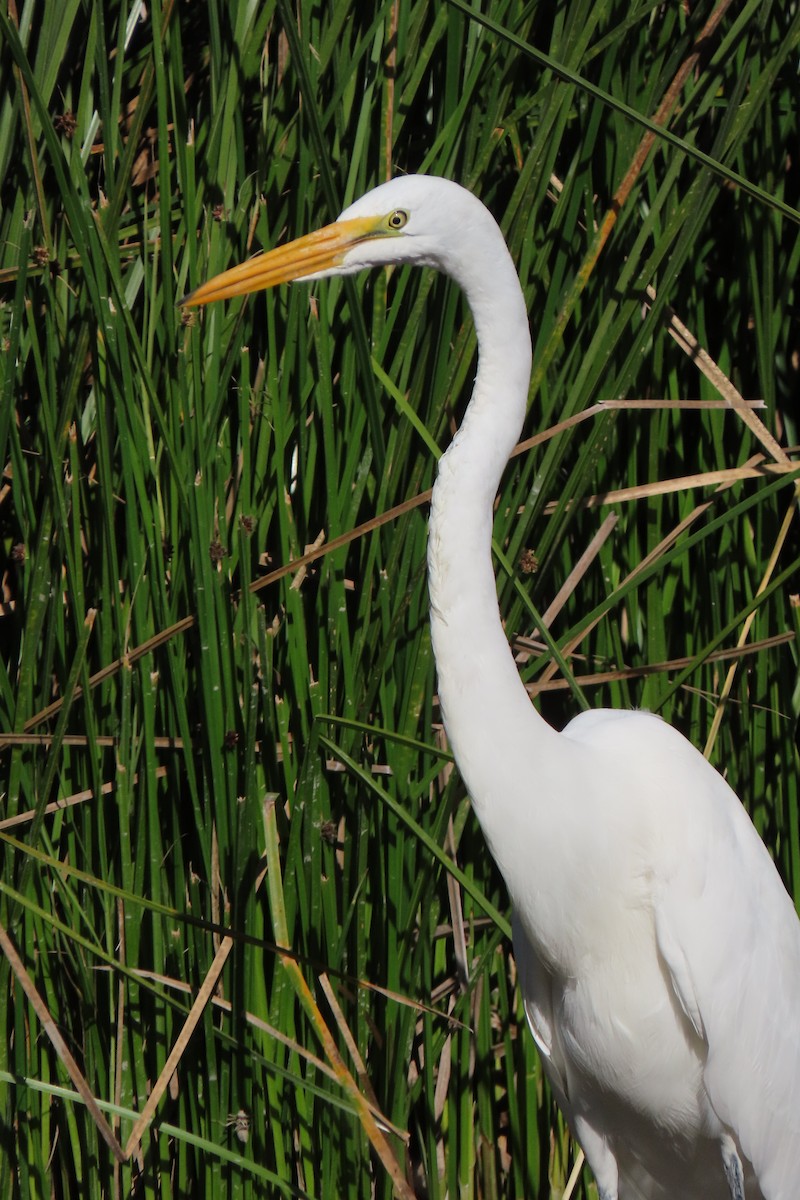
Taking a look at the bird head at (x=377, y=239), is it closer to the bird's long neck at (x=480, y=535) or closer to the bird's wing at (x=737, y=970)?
the bird's long neck at (x=480, y=535)

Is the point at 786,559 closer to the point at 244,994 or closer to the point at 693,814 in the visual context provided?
the point at 693,814

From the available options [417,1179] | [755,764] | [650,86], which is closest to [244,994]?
[417,1179]

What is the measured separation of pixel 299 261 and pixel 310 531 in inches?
23.7

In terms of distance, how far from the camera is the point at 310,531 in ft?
5.66

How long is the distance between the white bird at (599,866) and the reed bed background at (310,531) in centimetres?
16

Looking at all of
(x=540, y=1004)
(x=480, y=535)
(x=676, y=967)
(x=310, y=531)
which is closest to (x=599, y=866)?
(x=676, y=967)

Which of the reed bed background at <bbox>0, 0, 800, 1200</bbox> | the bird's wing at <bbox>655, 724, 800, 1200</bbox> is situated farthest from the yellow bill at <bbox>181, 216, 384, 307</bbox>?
the bird's wing at <bbox>655, 724, 800, 1200</bbox>

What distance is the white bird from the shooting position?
3.80 feet

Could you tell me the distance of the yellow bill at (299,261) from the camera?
45.2 inches

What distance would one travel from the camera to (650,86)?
1.58m

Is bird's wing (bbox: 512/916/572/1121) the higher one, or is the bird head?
the bird head

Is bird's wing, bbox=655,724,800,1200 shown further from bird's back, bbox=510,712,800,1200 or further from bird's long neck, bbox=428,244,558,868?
bird's long neck, bbox=428,244,558,868

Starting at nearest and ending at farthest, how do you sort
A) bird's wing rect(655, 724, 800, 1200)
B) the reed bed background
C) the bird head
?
the bird head < bird's wing rect(655, 724, 800, 1200) < the reed bed background

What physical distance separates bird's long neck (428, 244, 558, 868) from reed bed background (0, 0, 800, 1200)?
9.8 inches
